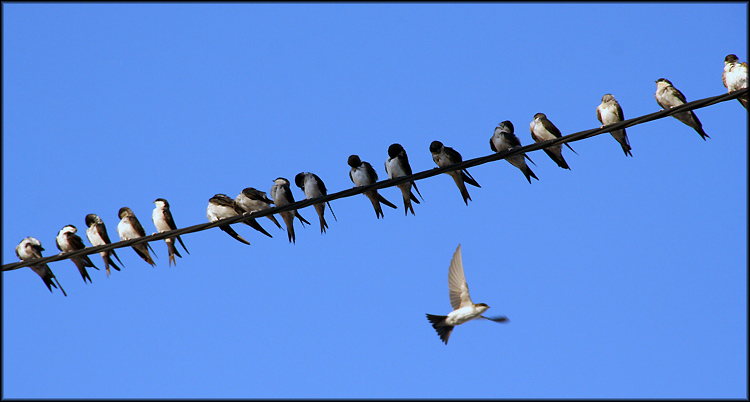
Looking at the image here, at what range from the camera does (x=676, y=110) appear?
676 centimetres

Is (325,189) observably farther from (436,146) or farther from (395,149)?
(436,146)

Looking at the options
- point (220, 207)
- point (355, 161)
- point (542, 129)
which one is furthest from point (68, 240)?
point (542, 129)

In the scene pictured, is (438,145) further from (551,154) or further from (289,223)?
(289,223)

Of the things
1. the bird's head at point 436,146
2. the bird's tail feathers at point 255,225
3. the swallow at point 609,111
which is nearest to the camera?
the bird's tail feathers at point 255,225

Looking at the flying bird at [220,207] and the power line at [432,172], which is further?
the flying bird at [220,207]

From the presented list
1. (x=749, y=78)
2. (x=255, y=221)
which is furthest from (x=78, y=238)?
(x=749, y=78)

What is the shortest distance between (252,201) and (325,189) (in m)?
0.94

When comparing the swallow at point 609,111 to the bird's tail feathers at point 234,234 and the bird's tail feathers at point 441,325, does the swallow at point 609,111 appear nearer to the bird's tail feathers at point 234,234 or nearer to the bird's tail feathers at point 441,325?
the bird's tail feathers at point 441,325

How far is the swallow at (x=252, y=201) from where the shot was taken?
381 inches

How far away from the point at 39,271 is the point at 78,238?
4.76ft

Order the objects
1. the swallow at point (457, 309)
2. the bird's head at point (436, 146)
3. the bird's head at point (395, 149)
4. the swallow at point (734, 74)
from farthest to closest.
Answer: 1. the bird's head at point (395, 149)
2. the bird's head at point (436, 146)
3. the swallow at point (734, 74)
4. the swallow at point (457, 309)

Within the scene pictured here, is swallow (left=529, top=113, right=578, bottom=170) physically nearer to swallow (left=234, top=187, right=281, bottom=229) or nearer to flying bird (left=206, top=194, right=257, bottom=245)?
swallow (left=234, top=187, right=281, bottom=229)

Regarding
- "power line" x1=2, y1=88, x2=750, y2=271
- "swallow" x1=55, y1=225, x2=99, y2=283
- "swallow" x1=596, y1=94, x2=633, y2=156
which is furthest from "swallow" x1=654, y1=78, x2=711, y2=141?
"swallow" x1=55, y1=225, x2=99, y2=283

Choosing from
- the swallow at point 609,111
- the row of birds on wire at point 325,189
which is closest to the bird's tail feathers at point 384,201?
the row of birds on wire at point 325,189
